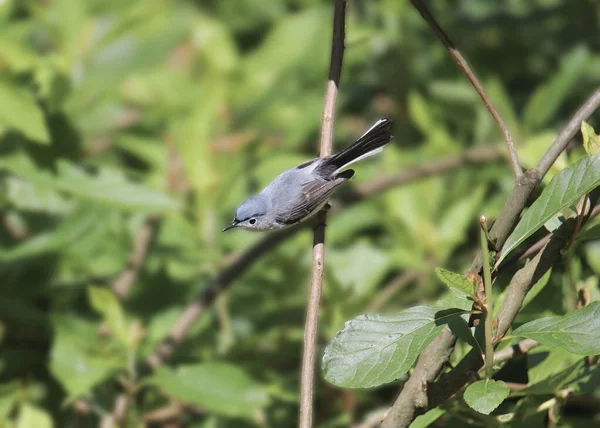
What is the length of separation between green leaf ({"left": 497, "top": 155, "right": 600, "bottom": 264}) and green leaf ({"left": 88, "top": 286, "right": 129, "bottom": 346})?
5.46 ft

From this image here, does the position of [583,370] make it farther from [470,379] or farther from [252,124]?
[252,124]

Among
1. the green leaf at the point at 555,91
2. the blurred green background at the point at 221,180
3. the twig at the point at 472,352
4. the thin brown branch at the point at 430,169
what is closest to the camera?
the twig at the point at 472,352

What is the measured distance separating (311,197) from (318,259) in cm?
62

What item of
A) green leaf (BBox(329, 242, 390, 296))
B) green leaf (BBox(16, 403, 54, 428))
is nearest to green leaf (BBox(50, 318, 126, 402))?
green leaf (BBox(16, 403, 54, 428))

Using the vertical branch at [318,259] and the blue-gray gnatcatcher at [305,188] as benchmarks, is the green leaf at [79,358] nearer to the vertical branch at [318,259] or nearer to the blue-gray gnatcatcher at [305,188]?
the blue-gray gnatcatcher at [305,188]

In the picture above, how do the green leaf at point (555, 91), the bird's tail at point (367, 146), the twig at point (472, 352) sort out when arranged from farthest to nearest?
1. the green leaf at point (555, 91)
2. the bird's tail at point (367, 146)
3. the twig at point (472, 352)

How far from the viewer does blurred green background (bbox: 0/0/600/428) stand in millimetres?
2799

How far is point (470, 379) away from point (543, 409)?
1.05ft

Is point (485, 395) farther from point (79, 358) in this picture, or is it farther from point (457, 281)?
point (79, 358)

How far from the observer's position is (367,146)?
2.25 metres

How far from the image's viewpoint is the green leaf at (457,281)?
1332mm

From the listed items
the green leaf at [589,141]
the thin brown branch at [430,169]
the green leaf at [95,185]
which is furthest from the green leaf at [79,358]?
the green leaf at [589,141]

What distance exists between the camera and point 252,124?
4.11 meters

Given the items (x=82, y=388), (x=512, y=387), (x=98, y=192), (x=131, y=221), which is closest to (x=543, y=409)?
(x=512, y=387)
